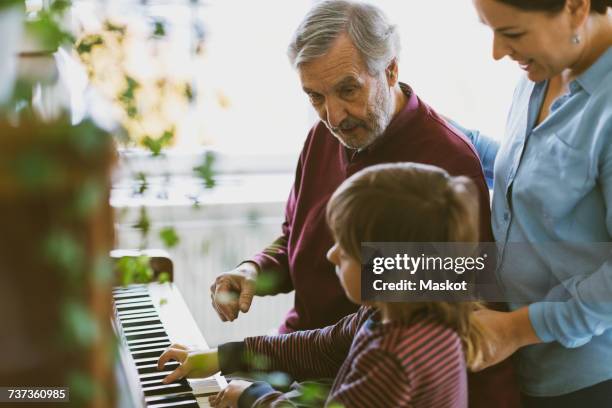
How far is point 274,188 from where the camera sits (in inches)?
143

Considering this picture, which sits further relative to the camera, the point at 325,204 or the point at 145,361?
the point at 325,204

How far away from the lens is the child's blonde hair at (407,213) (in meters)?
1.17

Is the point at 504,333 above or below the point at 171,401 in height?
above

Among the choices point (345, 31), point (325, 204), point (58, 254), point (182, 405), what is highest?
point (345, 31)

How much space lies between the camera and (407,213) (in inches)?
45.9

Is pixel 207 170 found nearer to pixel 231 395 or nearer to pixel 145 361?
pixel 231 395

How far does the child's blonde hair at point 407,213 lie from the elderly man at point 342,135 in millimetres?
329

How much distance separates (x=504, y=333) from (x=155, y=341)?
0.74m

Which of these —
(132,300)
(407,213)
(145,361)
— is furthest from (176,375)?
(407,213)

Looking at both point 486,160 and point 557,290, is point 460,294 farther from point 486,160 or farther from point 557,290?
point 486,160

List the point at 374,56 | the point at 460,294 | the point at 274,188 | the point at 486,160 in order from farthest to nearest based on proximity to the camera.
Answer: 1. the point at 274,188
2. the point at 486,160
3. the point at 374,56
4. the point at 460,294

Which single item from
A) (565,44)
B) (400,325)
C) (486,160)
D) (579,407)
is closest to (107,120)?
(400,325)

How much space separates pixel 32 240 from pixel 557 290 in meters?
1.01

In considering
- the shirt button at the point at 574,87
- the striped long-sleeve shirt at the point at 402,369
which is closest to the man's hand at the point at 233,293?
the striped long-sleeve shirt at the point at 402,369
